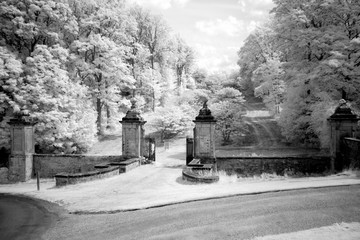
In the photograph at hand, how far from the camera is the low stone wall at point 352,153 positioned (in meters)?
12.2

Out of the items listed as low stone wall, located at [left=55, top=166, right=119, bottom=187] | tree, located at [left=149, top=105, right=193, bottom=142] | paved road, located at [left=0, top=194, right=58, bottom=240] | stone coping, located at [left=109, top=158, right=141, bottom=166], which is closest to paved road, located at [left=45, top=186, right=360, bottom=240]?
paved road, located at [left=0, top=194, right=58, bottom=240]

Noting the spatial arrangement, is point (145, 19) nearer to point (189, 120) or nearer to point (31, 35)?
point (189, 120)

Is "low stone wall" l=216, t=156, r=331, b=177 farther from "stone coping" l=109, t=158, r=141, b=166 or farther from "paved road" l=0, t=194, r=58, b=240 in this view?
"paved road" l=0, t=194, r=58, b=240

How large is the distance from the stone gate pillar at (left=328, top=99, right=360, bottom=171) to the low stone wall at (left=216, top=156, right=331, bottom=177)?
16.2 inches

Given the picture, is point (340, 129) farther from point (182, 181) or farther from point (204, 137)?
point (182, 181)

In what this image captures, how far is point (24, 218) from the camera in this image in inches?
328

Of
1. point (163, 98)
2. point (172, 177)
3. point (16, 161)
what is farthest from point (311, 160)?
point (163, 98)

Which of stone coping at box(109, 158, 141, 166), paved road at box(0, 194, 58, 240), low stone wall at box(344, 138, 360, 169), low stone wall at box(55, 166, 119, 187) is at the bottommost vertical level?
paved road at box(0, 194, 58, 240)

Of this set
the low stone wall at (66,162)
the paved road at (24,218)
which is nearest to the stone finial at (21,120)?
the low stone wall at (66,162)

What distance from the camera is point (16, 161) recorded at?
1703cm

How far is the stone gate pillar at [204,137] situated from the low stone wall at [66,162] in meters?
5.04

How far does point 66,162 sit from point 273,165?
12.2m

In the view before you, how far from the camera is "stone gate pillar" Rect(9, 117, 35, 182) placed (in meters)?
16.9

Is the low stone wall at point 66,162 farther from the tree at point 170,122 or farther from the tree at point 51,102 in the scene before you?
the tree at point 170,122
